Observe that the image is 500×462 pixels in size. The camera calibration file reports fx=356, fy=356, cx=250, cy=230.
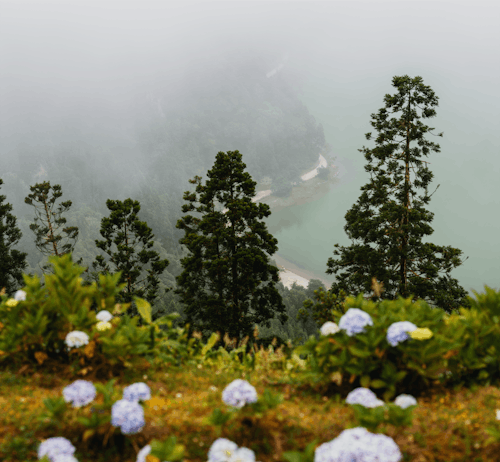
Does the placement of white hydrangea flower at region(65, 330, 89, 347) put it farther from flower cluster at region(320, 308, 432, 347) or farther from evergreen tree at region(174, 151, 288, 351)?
evergreen tree at region(174, 151, 288, 351)

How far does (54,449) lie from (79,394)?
517 millimetres

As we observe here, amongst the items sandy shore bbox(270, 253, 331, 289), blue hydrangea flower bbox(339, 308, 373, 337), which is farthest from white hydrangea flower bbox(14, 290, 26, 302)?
sandy shore bbox(270, 253, 331, 289)

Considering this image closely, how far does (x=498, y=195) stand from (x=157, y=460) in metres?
182

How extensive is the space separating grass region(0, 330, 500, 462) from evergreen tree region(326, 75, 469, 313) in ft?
43.2

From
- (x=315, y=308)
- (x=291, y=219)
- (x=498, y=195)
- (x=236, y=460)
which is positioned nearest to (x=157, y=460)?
(x=236, y=460)

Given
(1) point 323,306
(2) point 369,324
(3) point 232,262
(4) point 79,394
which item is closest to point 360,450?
(2) point 369,324

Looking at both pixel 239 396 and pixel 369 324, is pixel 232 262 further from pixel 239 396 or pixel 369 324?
pixel 239 396

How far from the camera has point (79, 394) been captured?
9.96 ft

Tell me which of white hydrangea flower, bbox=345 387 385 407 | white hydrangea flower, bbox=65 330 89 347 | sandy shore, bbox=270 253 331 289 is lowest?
white hydrangea flower, bbox=345 387 385 407

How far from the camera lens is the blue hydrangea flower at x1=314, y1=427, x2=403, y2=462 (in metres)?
2.31

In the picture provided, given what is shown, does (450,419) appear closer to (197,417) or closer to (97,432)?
(197,417)

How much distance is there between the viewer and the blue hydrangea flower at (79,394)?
9.89ft

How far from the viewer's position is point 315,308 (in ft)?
49.9

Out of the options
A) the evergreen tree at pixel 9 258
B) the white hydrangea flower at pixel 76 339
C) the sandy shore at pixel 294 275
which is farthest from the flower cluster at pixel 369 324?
the sandy shore at pixel 294 275
